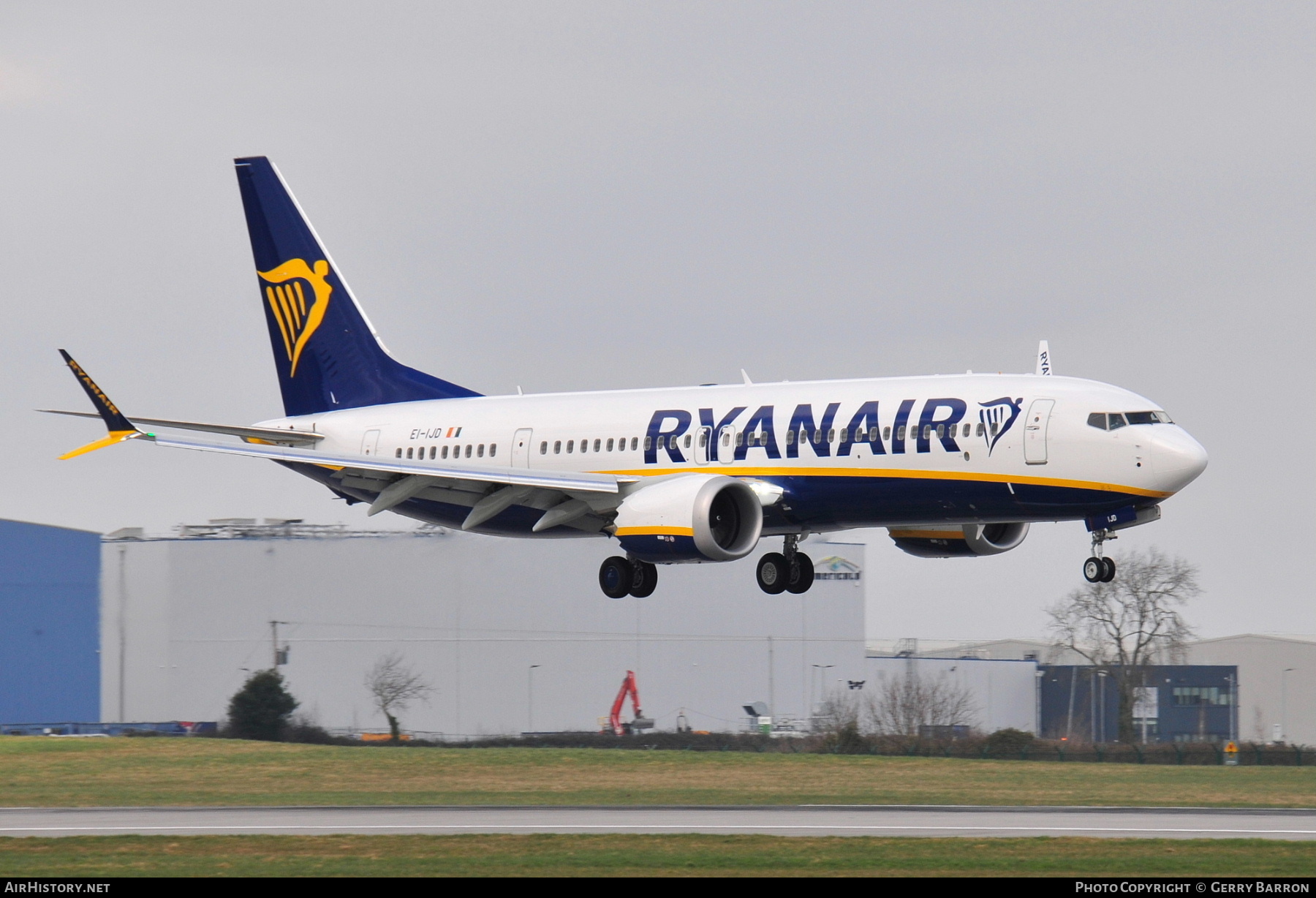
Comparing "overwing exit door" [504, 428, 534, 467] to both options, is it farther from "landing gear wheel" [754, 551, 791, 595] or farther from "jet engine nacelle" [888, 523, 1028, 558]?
"jet engine nacelle" [888, 523, 1028, 558]

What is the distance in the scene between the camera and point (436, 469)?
51.0m

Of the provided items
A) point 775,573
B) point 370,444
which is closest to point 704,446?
point 775,573

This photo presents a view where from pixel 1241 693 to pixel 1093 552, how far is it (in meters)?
83.3

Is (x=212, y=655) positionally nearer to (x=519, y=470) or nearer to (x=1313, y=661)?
(x=519, y=470)

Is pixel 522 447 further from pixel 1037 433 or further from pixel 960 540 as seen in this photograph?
pixel 1037 433

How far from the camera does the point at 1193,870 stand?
3250 centimetres

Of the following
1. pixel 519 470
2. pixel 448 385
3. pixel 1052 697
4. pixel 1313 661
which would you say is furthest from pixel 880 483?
pixel 1313 661

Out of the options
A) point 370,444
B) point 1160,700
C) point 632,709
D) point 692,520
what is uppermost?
point 370,444

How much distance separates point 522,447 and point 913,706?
175 ft

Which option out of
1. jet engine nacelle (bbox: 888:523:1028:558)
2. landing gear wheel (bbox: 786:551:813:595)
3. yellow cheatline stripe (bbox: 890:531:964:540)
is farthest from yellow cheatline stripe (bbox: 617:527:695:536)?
yellow cheatline stripe (bbox: 890:531:964:540)

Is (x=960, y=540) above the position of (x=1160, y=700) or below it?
above

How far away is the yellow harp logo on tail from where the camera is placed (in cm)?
6144

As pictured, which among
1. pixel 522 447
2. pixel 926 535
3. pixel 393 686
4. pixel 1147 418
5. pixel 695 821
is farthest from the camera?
pixel 393 686

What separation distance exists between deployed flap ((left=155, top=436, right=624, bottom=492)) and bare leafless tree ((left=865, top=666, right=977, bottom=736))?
152 ft
